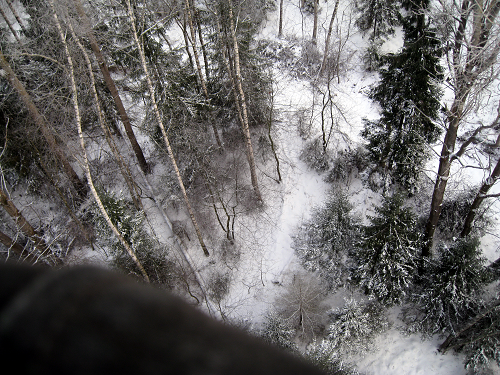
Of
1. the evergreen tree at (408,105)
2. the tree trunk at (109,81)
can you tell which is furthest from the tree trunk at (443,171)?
the tree trunk at (109,81)

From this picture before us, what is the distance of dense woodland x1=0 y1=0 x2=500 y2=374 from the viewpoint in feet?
31.7

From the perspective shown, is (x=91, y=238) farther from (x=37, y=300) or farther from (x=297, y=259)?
(x=37, y=300)

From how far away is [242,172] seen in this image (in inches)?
643

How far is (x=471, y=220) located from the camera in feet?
37.9

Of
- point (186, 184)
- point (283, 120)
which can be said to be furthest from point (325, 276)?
point (283, 120)

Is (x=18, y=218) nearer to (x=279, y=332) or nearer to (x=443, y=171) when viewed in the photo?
(x=279, y=332)

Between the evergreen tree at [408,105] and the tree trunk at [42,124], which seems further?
the evergreen tree at [408,105]

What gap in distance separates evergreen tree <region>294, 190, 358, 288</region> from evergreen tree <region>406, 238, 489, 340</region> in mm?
2937

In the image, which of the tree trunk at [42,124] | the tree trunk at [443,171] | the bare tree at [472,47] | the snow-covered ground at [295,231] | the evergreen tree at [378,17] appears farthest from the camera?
the evergreen tree at [378,17]

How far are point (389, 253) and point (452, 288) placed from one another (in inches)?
90.8

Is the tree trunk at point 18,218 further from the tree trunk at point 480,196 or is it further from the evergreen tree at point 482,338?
the tree trunk at point 480,196

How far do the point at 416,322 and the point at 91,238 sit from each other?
14.4 meters

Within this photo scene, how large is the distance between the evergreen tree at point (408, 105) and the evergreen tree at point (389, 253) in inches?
127

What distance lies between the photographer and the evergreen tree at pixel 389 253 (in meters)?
10.2
